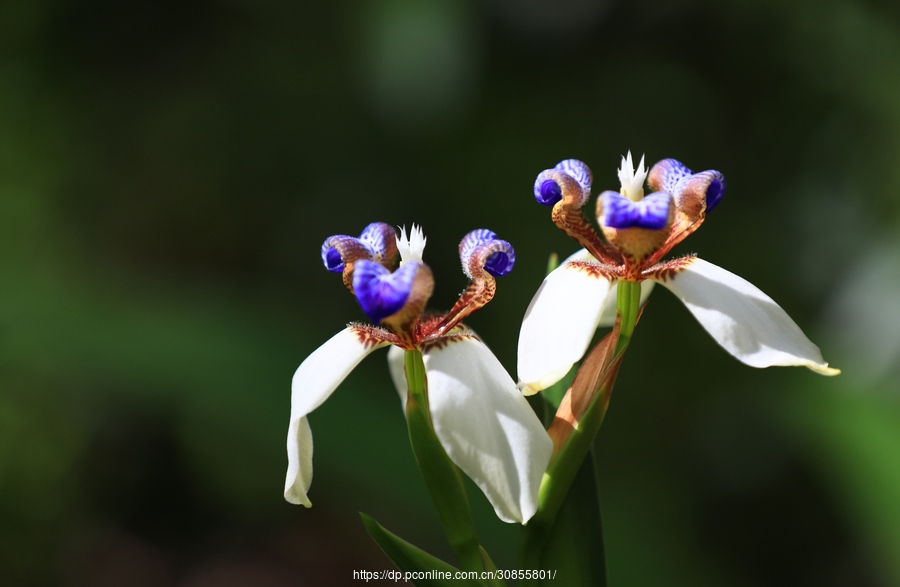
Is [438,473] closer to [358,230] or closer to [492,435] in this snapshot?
[492,435]

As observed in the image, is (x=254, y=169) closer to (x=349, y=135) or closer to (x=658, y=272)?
(x=349, y=135)

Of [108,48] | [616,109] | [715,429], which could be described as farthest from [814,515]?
[108,48]

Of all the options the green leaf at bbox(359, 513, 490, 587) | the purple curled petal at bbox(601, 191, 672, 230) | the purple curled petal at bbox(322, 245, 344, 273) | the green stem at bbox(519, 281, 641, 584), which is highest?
the purple curled petal at bbox(601, 191, 672, 230)

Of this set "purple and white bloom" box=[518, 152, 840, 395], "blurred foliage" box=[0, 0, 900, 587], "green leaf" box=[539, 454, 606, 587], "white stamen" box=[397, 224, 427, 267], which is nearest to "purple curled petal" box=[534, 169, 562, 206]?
"purple and white bloom" box=[518, 152, 840, 395]

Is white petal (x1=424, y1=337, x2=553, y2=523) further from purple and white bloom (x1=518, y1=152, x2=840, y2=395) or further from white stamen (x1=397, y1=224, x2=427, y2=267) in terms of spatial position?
white stamen (x1=397, y1=224, x2=427, y2=267)

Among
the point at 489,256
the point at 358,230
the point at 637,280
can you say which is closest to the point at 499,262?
the point at 489,256

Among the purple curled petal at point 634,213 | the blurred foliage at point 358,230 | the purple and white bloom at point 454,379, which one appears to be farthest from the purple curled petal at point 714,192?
the blurred foliage at point 358,230

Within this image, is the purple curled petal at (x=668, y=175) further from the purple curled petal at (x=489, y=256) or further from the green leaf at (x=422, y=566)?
the green leaf at (x=422, y=566)
